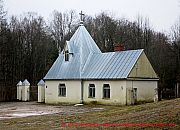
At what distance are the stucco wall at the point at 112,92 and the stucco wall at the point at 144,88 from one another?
769mm

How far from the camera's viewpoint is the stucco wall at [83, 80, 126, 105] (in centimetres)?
3288

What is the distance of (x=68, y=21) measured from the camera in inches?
2800

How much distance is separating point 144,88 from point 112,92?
10.9 feet

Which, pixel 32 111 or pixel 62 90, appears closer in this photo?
pixel 32 111

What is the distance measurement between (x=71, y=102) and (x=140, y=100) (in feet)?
23.3

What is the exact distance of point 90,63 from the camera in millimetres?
37656

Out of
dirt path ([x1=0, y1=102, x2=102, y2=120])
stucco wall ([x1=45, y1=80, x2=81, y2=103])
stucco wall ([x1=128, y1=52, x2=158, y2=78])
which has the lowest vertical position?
dirt path ([x1=0, y1=102, x2=102, y2=120])

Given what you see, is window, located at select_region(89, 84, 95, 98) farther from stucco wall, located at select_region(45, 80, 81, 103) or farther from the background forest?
the background forest

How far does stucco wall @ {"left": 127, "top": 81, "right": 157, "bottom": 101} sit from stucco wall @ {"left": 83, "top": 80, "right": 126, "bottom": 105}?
769 millimetres

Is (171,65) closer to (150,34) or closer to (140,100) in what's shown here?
(150,34)

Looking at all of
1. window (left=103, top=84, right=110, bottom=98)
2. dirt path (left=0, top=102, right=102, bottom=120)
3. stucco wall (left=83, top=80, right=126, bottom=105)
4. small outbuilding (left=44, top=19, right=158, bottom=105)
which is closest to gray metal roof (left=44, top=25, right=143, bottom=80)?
small outbuilding (left=44, top=19, right=158, bottom=105)

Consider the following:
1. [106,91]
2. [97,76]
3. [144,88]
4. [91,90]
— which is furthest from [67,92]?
[144,88]

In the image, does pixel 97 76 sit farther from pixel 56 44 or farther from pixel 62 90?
pixel 56 44

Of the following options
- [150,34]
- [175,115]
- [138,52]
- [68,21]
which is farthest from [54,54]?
[175,115]
